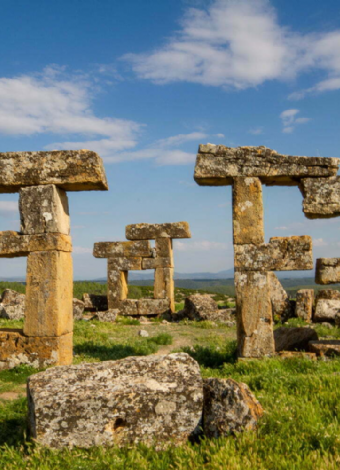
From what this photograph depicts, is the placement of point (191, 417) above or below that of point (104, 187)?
below

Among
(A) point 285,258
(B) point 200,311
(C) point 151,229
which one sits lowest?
(B) point 200,311

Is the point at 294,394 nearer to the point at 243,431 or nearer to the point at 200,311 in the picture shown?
the point at 243,431

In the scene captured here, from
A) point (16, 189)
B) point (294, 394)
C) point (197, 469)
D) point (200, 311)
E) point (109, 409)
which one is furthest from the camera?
point (200, 311)

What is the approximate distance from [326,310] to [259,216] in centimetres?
782

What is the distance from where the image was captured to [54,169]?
8336mm

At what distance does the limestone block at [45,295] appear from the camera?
8.17 metres

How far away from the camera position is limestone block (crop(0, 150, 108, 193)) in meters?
8.24

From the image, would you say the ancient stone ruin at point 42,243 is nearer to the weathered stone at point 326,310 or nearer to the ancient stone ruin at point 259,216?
the ancient stone ruin at point 259,216

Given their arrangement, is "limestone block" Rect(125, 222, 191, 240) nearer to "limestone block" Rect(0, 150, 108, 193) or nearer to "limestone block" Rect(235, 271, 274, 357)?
"limestone block" Rect(0, 150, 108, 193)

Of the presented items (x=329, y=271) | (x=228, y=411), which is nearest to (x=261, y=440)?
(x=228, y=411)

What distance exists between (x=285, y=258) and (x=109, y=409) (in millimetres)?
5149

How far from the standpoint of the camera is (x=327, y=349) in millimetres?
8164

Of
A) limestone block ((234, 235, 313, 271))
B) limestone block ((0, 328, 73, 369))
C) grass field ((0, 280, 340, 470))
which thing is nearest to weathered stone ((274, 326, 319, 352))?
grass field ((0, 280, 340, 470))

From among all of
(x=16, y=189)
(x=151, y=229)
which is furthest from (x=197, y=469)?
(x=151, y=229)
